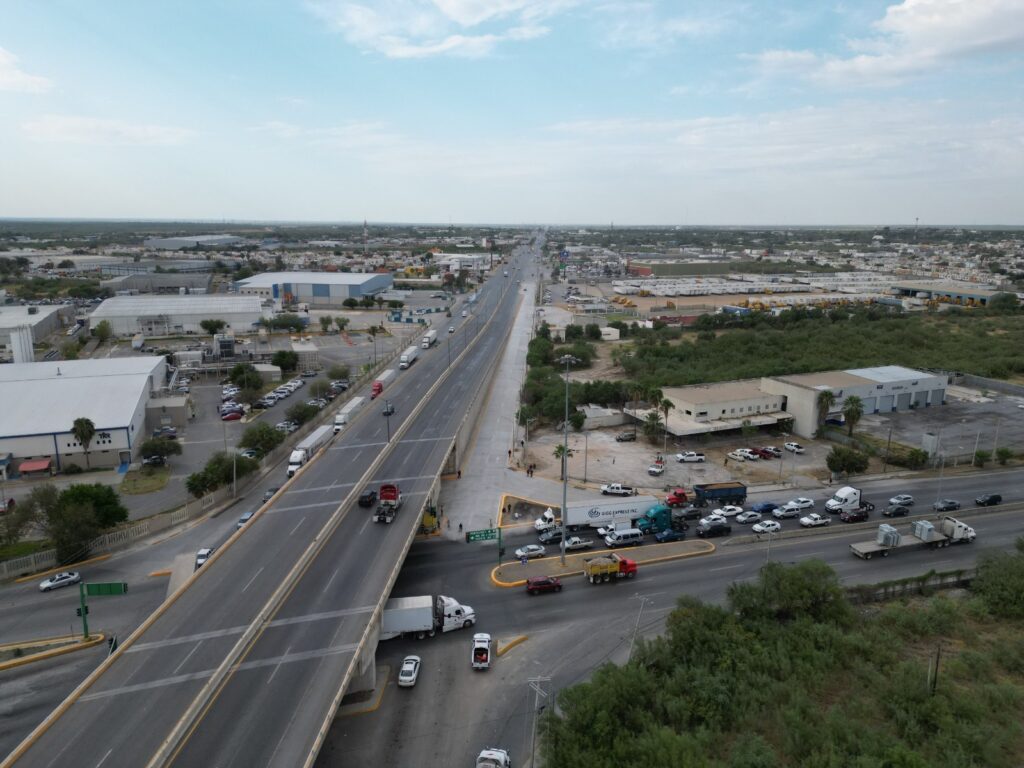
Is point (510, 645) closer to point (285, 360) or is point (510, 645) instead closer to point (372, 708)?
point (372, 708)

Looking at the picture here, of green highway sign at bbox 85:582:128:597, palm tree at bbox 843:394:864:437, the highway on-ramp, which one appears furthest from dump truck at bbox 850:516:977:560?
green highway sign at bbox 85:582:128:597

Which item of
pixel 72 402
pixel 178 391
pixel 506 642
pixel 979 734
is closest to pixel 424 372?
pixel 178 391

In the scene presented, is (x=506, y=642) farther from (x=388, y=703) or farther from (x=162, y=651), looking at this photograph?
(x=162, y=651)

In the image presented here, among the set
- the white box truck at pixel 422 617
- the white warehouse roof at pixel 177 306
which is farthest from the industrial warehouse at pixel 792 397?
the white warehouse roof at pixel 177 306

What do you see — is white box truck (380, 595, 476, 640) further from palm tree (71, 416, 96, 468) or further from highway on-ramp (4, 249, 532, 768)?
palm tree (71, 416, 96, 468)

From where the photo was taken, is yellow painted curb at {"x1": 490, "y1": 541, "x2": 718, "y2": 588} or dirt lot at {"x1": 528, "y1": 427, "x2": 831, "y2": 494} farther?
dirt lot at {"x1": 528, "y1": 427, "x2": 831, "y2": 494}
